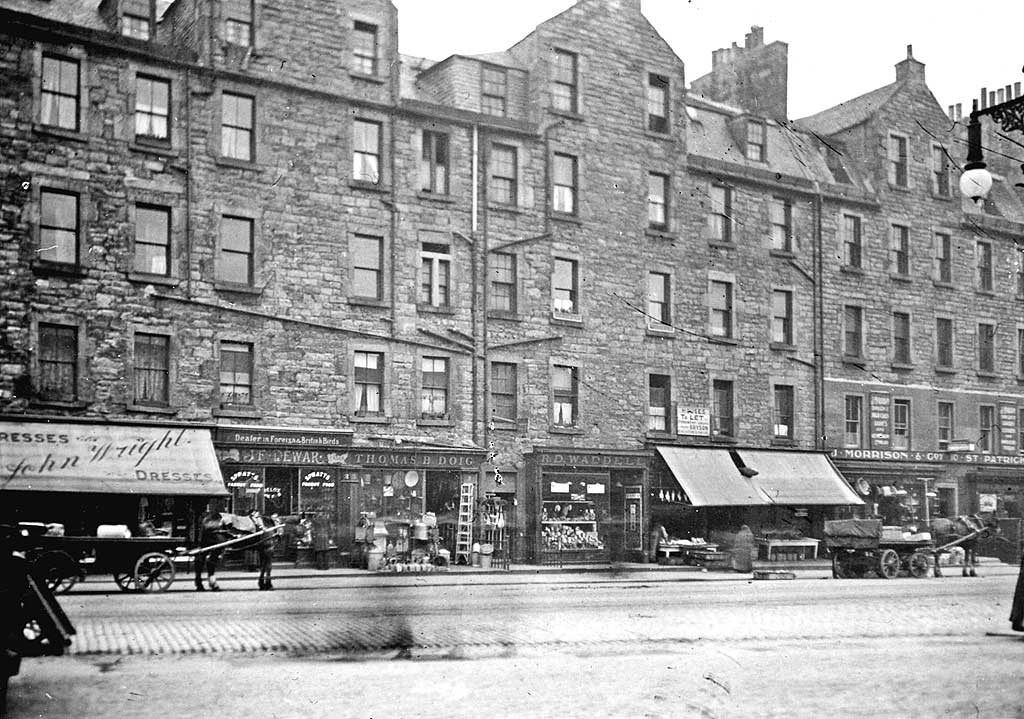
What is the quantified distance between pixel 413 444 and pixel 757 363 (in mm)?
12080

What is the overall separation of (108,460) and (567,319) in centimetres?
1278

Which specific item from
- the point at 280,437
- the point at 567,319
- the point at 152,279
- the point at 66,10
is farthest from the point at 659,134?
the point at 66,10

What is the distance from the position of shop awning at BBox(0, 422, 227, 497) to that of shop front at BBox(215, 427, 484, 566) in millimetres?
1007

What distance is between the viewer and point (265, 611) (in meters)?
16.0

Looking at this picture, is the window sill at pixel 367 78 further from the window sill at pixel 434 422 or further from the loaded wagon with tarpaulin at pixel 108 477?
the loaded wagon with tarpaulin at pixel 108 477

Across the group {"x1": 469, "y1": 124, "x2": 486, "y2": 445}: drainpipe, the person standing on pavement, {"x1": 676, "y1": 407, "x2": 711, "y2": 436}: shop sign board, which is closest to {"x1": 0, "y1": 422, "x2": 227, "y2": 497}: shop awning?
{"x1": 469, "y1": 124, "x2": 486, "y2": 445}: drainpipe

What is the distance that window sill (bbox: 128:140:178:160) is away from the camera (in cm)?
2531

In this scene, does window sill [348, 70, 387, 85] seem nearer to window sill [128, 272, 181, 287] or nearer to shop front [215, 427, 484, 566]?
window sill [128, 272, 181, 287]

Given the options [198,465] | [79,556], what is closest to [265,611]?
[79,556]

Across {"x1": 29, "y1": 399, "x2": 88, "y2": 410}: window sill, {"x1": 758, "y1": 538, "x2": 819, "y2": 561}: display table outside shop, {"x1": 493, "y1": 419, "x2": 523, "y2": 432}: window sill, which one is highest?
{"x1": 29, "y1": 399, "x2": 88, "y2": 410}: window sill

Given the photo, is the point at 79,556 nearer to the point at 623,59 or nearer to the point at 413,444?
the point at 413,444

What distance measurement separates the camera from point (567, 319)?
3094cm

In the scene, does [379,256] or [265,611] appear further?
[379,256]

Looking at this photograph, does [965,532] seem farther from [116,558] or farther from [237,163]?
[116,558]
